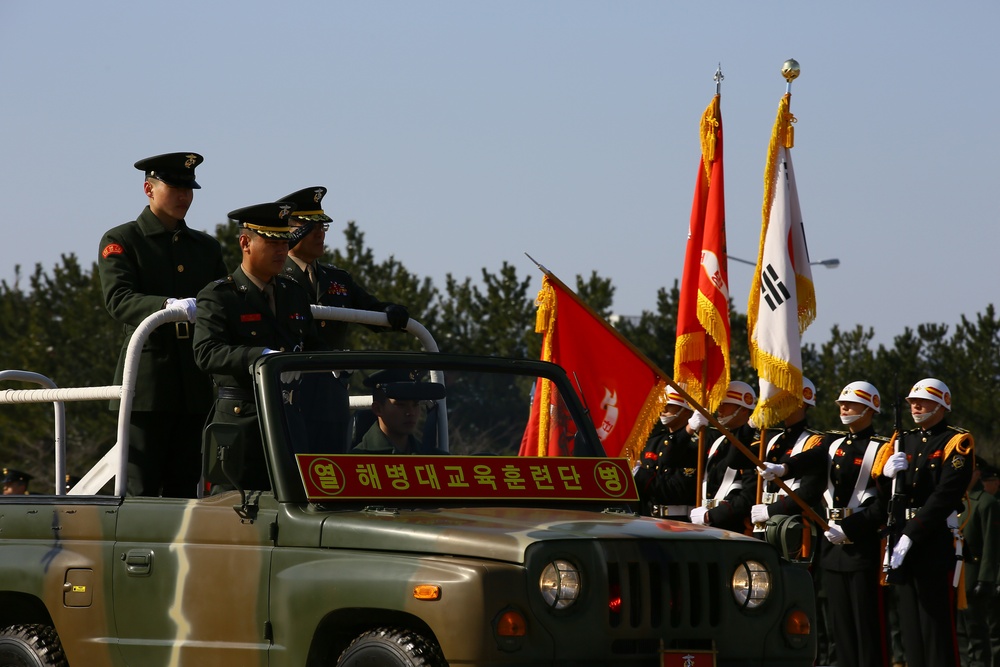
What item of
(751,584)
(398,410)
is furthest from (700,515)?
(751,584)

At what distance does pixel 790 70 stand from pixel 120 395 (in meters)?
6.30

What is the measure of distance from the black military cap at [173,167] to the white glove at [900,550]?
191 inches

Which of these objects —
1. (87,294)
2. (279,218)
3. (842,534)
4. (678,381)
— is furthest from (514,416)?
(87,294)

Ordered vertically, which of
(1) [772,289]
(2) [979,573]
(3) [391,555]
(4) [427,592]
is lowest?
(2) [979,573]

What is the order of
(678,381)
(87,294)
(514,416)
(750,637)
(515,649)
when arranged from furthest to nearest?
(87,294)
(678,381)
(514,416)
(750,637)
(515,649)

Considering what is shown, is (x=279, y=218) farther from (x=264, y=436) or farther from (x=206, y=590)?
(x=206, y=590)

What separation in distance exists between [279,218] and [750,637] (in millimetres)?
2866

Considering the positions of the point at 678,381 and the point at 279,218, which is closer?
the point at 279,218

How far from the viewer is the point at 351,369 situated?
6641mm

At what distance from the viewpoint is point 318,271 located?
8.90 metres

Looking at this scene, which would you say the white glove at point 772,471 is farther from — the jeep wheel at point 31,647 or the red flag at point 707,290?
the jeep wheel at point 31,647

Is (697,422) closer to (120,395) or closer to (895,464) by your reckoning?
(895,464)

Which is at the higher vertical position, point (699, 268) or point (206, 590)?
point (699, 268)

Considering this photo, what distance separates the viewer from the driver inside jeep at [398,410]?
6.57 m
